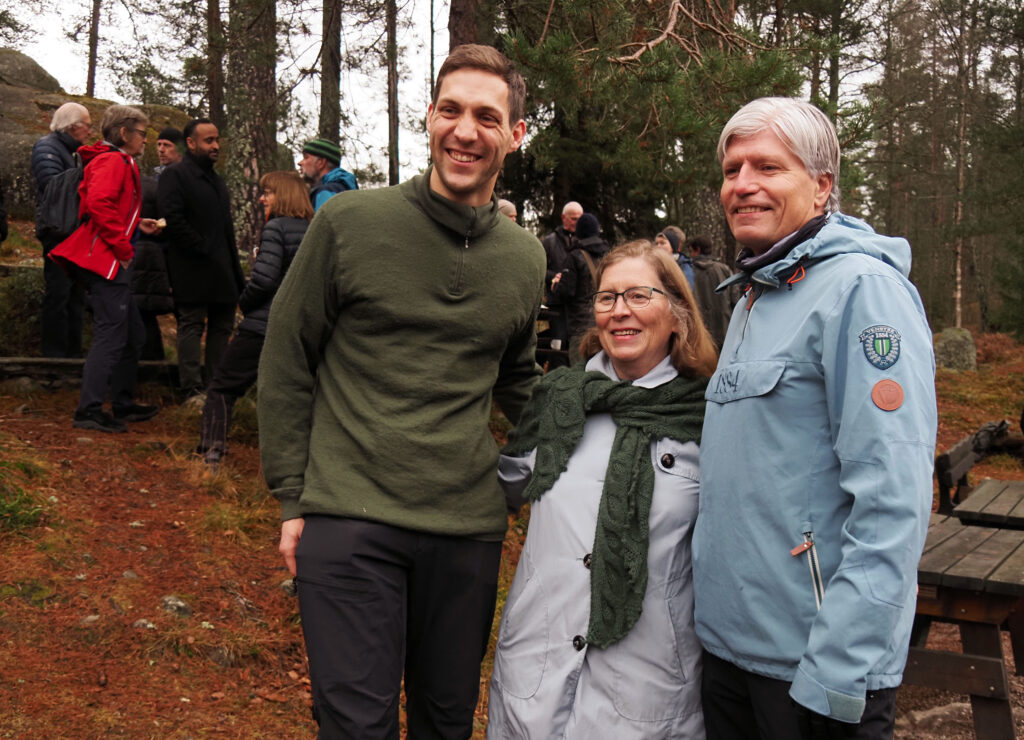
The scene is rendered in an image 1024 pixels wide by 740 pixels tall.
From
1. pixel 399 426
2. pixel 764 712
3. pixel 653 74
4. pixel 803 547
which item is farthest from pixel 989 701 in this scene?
pixel 653 74

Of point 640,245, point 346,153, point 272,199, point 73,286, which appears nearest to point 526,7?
point 346,153

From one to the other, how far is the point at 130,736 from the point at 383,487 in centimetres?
176

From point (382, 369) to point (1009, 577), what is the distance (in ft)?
9.18

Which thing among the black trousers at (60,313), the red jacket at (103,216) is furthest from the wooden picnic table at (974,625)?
the black trousers at (60,313)

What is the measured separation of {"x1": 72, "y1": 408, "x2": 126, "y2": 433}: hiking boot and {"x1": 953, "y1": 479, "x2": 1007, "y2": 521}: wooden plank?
5.25m

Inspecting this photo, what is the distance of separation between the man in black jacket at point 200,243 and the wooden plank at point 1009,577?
16.5 ft

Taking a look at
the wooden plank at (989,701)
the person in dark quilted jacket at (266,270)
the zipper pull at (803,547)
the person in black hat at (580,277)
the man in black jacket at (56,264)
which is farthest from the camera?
the person in black hat at (580,277)

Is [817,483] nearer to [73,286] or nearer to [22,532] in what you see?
[22,532]

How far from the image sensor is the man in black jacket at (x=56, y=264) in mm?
6180

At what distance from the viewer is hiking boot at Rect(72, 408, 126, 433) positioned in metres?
5.88

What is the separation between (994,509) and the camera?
4.85m

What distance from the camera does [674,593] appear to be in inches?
86.0

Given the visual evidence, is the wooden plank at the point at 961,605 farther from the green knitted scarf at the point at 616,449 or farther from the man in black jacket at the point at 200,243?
the man in black jacket at the point at 200,243

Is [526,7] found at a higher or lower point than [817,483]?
higher
